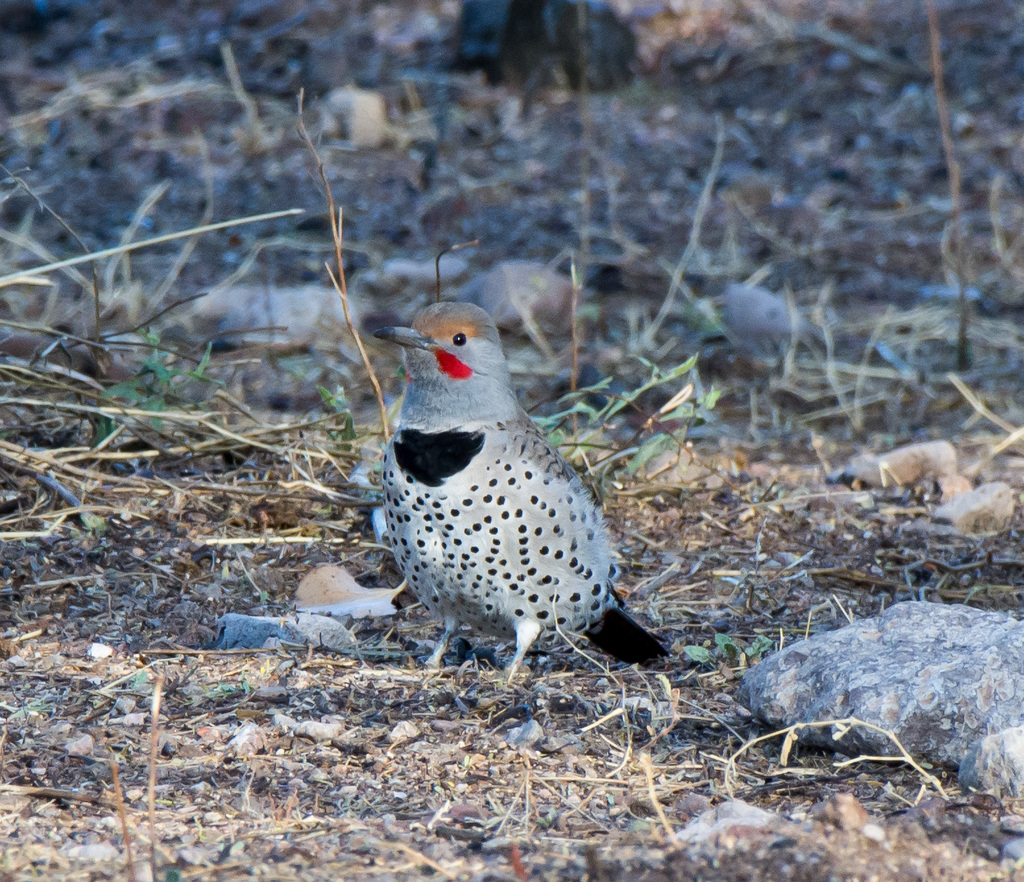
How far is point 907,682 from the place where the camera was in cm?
313

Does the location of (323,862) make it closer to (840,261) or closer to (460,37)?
(840,261)

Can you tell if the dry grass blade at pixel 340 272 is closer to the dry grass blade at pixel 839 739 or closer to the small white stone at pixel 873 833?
the dry grass blade at pixel 839 739

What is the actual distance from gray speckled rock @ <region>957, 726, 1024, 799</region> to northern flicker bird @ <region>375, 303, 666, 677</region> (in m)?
1.19

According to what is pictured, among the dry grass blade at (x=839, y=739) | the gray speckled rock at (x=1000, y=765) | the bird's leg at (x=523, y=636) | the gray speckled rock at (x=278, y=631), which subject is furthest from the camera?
the gray speckled rock at (x=278, y=631)

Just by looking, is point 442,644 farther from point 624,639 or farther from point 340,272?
point 340,272

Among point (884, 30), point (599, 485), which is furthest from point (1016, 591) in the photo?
point (884, 30)

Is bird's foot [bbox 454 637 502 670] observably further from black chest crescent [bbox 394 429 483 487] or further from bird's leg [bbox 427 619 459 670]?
black chest crescent [bbox 394 429 483 487]

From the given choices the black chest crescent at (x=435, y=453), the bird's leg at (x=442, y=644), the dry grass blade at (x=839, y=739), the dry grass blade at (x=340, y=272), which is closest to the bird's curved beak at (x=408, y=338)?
the black chest crescent at (x=435, y=453)

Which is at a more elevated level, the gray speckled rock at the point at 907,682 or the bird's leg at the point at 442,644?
the gray speckled rock at the point at 907,682

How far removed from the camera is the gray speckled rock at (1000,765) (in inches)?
110

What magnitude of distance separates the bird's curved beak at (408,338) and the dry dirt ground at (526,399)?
2.91 ft

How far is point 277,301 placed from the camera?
7.24 metres

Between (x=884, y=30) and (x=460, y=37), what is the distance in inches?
128

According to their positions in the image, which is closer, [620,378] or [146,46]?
[620,378]
